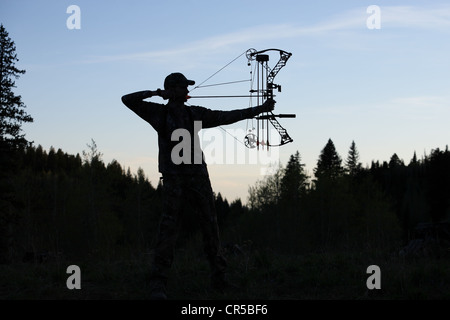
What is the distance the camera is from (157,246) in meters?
8.03

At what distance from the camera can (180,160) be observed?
8.15 m

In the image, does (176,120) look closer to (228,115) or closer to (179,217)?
(228,115)

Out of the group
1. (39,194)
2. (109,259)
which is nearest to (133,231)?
(39,194)

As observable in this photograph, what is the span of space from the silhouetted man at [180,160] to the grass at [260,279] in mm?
618

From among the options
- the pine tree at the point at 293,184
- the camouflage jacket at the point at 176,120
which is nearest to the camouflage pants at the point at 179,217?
the camouflage jacket at the point at 176,120

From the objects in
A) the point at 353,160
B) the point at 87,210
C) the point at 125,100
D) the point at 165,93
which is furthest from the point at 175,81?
the point at 353,160

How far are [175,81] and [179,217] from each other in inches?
80.6

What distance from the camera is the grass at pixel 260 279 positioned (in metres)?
7.83

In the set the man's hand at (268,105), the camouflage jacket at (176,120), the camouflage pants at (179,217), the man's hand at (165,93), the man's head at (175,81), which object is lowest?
the camouflage pants at (179,217)

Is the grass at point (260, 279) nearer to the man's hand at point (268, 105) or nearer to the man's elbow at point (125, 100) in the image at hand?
the man's hand at point (268, 105)
